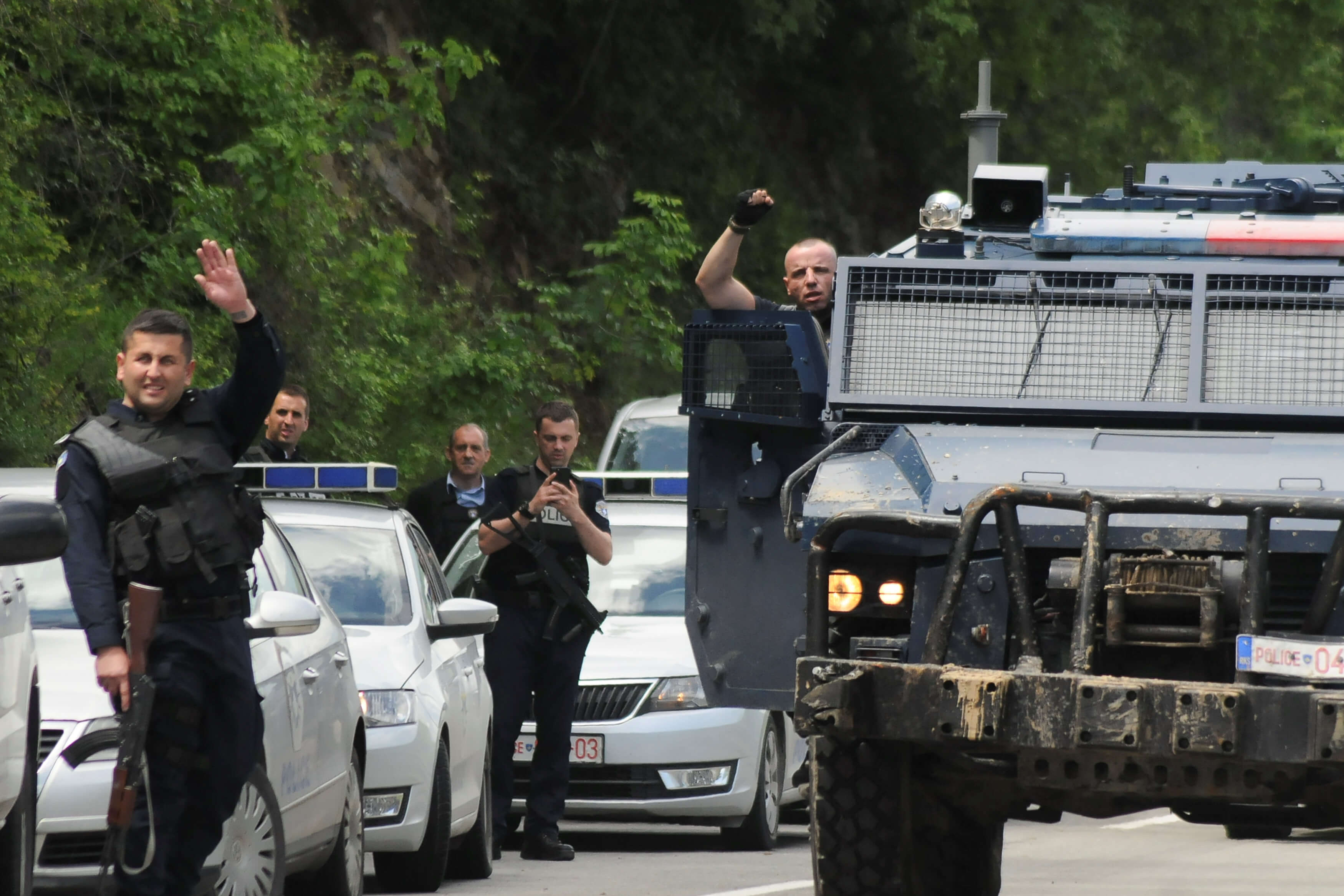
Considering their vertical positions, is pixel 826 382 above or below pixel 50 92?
below

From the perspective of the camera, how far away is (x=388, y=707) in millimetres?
9984

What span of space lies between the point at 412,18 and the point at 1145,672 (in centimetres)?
2048

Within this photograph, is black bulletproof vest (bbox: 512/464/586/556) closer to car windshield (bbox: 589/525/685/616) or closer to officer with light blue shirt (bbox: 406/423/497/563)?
car windshield (bbox: 589/525/685/616)

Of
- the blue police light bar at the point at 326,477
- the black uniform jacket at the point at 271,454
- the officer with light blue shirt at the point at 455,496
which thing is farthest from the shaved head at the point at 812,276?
the officer with light blue shirt at the point at 455,496

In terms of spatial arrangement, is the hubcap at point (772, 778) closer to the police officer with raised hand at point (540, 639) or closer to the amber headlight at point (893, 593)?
the police officer with raised hand at point (540, 639)

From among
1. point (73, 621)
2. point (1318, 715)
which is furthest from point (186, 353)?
point (1318, 715)

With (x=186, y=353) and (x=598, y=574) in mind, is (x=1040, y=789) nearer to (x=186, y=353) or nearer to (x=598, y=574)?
(x=186, y=353)

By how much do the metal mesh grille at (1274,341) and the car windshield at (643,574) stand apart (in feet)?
17.5

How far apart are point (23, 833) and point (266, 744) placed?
168 centimetres

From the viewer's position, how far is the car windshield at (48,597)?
8406 mm

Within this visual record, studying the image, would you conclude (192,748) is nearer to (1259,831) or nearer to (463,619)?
(463,619)

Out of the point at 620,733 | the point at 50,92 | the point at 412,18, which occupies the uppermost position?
the point at 412,18

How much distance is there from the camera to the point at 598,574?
44.3ft

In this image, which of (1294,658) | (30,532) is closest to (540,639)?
(1294,658)
